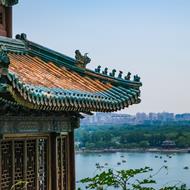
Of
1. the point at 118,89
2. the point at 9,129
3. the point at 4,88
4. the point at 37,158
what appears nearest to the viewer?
the point at 4,88

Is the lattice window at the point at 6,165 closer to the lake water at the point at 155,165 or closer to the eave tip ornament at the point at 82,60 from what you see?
the eave tip ornament at the point at 82,60

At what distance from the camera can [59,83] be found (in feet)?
24.9

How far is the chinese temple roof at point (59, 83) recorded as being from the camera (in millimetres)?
6236

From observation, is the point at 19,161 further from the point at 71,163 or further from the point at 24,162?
the point at 71,163

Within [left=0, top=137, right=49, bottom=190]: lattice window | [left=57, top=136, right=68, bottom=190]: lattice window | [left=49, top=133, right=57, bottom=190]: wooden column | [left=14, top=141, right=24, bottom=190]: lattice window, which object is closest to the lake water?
[left=57, top=136, right=68, bottom=190]: lattice window

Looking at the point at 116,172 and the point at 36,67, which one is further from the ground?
the point at 36,67

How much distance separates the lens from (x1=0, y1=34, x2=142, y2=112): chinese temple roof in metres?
6.24

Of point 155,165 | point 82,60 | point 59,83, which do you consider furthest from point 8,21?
point 155,165

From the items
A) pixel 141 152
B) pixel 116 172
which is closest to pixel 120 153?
pixel 141 152

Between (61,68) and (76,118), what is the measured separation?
909 mm

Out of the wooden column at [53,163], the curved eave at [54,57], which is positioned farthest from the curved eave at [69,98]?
the wooden column at [53,163]

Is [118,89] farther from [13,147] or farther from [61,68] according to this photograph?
[13,147]

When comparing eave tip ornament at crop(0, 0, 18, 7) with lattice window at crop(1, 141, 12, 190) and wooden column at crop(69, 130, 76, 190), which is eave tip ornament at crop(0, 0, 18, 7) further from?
lattice window at crop(1, 141, 12, 190)

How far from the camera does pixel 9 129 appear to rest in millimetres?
7203
